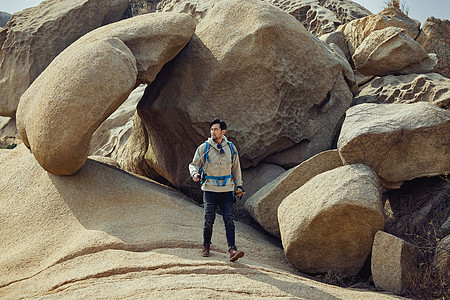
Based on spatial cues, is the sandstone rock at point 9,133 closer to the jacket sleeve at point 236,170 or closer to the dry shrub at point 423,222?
the jacket sleeve at point 236,170

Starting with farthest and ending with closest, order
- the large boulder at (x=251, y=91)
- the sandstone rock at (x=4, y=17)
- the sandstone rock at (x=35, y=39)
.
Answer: the sandstone rock at (x=4, y=17)
the sandstone rock at (x=35, y=39)
the large boulder at (x=251, y=91)

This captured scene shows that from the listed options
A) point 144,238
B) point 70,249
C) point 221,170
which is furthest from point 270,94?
point 70,249

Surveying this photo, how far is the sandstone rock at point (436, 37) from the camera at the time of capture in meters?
11.0

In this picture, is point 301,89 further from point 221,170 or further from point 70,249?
point 70,249

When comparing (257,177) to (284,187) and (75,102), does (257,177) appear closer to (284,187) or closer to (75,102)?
(284,187)

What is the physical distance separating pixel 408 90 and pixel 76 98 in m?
5.48

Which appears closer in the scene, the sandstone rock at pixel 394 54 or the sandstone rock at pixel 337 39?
the sandstone rock at pixel 394 54

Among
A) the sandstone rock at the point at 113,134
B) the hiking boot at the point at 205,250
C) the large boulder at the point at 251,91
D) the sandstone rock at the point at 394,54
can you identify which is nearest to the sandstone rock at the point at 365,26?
the sandstone rock at the point at 394,54

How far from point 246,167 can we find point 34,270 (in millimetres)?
3753

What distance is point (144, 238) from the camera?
5.16 m

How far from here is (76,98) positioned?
5.54 m

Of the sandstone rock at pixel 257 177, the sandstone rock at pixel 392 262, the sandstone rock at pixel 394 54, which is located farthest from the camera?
the sandstone rock at pixel 394 54

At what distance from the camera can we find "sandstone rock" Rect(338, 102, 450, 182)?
5.34 m

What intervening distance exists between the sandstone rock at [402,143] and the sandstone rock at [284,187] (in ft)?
2.40
